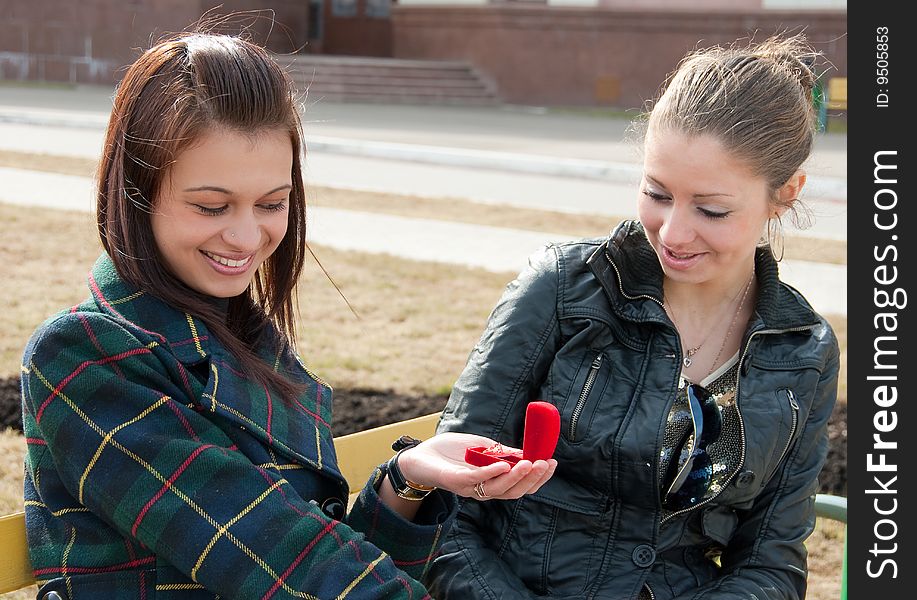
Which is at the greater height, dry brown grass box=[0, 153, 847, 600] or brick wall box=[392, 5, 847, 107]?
brick wall box=[392, 5, 847, 107]

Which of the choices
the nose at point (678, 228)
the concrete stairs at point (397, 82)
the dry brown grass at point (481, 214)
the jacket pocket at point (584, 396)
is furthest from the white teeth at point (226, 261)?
the concrete stairs at point (397, 82)

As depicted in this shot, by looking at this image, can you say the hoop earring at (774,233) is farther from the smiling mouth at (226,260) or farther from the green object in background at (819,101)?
the smiling mouth at (226,260)

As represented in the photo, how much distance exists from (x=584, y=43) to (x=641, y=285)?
21326 millimetres

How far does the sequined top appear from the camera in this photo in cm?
251

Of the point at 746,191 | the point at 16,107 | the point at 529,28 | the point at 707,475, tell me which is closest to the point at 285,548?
the point at 707,475

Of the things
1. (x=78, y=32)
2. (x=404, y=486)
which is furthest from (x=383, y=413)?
(x=78, y=32)

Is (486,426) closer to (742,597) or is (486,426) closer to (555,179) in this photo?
(742,597)

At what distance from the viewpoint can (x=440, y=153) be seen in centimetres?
1391

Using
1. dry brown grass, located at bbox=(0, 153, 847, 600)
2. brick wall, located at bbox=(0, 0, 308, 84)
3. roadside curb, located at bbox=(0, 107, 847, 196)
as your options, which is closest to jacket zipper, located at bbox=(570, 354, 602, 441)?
dry brown grass, located at bbox=(0, 153, 847, 600)

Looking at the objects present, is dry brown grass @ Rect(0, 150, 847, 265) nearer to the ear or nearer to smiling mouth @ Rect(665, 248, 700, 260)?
the ear

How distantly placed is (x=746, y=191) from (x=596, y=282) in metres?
0.36

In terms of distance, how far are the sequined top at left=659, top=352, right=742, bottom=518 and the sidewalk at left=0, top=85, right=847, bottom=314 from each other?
2.25 feet

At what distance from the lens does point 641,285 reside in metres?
2.61

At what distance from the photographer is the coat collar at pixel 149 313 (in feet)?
6.66
